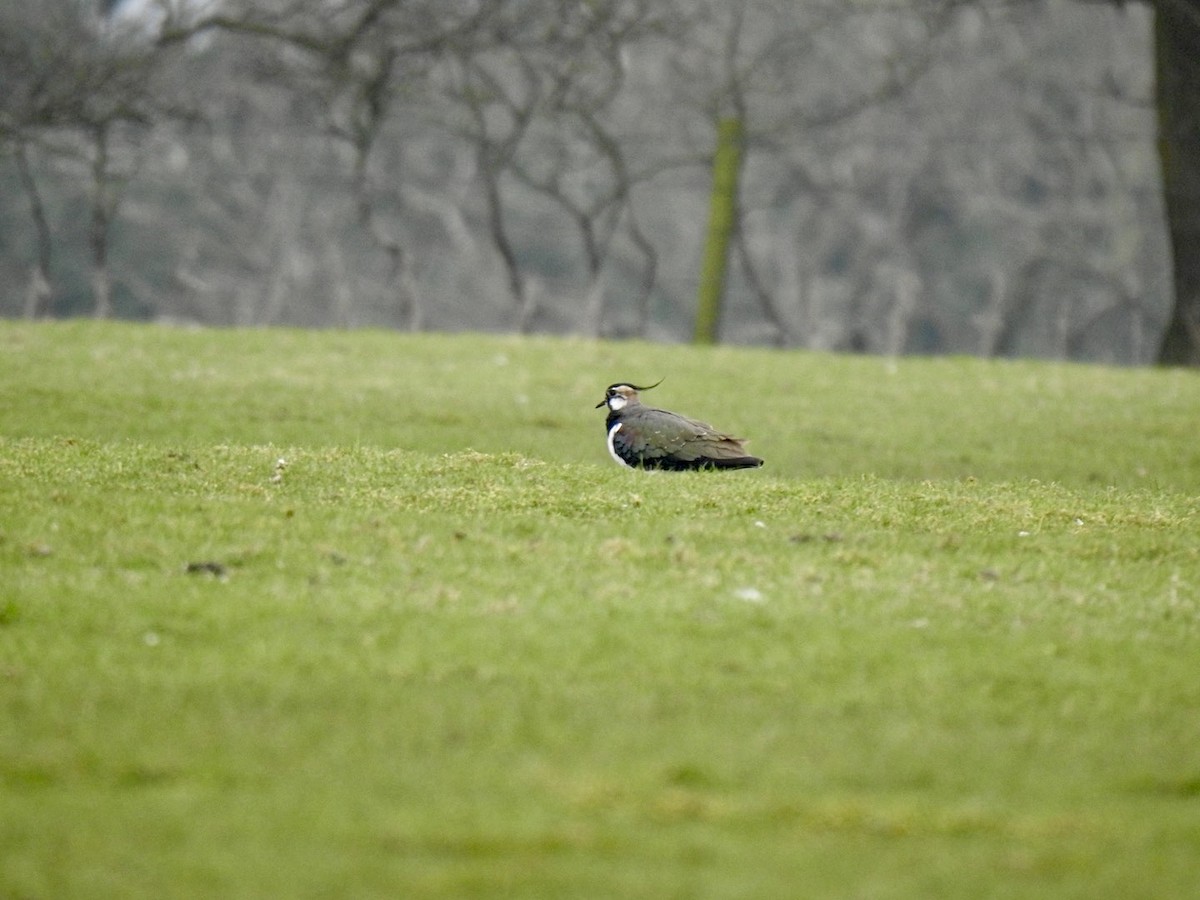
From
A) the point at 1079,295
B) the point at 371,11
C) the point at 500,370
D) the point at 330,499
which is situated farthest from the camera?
the point at 1079,295

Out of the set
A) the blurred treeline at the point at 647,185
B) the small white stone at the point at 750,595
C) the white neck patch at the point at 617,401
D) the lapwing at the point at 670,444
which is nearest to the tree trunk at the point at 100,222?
the blurred treeline at the point at 647,185

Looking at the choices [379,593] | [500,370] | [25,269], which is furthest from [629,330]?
[379,593]

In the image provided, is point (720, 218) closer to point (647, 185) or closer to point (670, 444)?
point (647, 185)

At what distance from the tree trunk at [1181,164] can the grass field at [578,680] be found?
19.3m

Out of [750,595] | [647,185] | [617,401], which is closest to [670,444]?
[617,401]

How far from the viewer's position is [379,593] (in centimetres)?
1036

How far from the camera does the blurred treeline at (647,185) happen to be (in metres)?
42.4

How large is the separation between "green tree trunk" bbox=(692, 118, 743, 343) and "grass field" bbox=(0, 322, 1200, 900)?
2568 cm

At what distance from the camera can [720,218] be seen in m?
41.2

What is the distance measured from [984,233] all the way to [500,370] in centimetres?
Answer: 4120

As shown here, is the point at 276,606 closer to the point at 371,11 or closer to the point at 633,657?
the point at 633,657

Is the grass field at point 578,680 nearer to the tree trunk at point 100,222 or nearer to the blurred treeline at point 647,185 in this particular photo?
the tree trunk at point 100,222

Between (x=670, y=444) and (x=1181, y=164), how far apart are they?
22993 millimetres

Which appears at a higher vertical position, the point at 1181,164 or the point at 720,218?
the point at 1181,164
